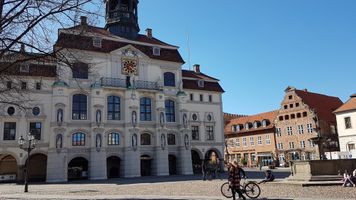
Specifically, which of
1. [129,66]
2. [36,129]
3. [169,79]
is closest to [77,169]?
[36,129]

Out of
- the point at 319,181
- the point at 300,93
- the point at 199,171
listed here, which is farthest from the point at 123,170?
the point at 300,93

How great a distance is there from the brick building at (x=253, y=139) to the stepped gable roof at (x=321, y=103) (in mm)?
7118

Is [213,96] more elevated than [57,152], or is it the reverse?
[213,96]

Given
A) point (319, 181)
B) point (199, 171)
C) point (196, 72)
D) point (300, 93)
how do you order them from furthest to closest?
point (300, 93)
point (196, 72)
point (199, 171)
point (319, 181)

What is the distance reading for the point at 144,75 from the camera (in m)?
44.7

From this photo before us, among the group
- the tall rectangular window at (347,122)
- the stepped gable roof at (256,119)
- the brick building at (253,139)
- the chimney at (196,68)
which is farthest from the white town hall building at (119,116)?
the stepped gable roof at (256,119)

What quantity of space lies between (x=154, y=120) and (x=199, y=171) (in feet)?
33.9

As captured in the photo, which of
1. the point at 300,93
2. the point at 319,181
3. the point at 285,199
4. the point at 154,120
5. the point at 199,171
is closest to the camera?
the point at 285,199

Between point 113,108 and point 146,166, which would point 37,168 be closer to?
point 113,108

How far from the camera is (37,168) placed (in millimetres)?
39844

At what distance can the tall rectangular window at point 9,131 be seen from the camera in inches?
1448

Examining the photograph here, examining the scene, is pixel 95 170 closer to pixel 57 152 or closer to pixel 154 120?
pixel 57 152

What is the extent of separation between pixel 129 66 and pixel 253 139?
33.2 m

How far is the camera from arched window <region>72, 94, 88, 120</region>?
3981 centimetres
